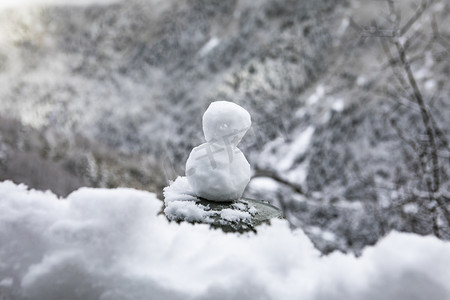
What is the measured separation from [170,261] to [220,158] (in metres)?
0.92

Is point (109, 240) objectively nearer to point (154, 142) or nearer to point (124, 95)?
point (154, 142)

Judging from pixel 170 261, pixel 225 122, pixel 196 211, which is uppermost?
pixel 225 122

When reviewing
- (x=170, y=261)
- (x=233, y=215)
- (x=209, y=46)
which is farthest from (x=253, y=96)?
(x=170, y=261)

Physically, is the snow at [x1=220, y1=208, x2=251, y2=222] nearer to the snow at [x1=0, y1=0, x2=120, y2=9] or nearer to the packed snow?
the packed snow

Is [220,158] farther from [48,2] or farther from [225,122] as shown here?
[48,2]

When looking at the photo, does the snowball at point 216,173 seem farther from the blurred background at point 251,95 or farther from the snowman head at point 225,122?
the blurred background at point 251,95

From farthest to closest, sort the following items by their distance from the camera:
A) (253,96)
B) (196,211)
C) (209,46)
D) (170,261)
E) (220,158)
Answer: (209,46) < (253,96) < (220,158) < (196,211) < (170,261)

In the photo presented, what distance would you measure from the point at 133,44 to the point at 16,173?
7.65m

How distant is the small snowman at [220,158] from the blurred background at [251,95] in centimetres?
67

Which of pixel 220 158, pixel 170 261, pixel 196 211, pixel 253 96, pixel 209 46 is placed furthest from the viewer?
pixel 209 46

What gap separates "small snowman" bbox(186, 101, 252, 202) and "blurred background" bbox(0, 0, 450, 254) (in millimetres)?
673

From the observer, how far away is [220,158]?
133cm

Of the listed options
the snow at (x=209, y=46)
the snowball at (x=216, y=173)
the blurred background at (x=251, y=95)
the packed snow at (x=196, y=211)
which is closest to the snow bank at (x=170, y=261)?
the packed snow at (x=196, y=211)

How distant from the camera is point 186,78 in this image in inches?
290
